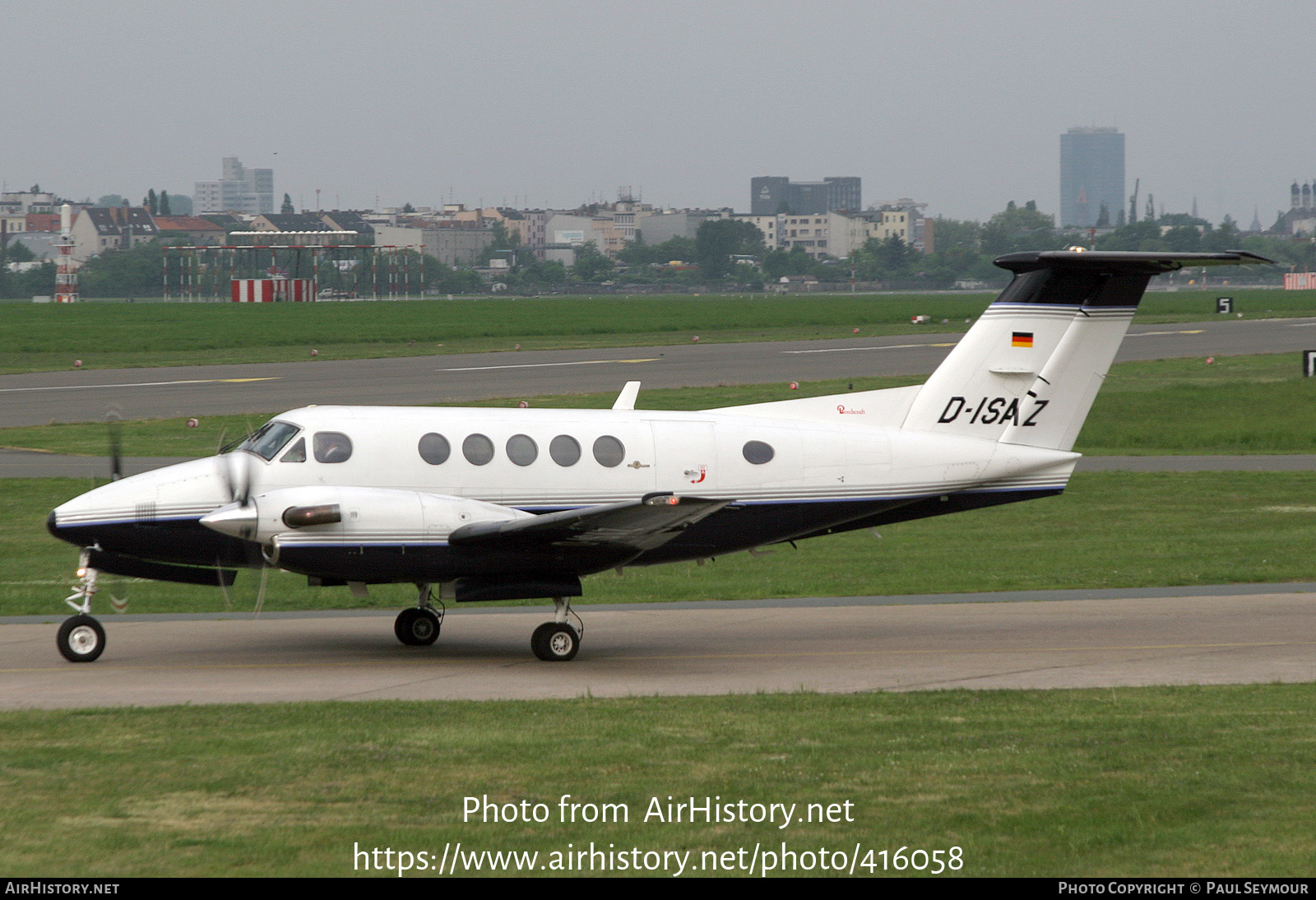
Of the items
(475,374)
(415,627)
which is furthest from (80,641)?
(475,374)

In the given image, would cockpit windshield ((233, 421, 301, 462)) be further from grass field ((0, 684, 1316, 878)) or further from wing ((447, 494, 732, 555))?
grass field ((0, 684, 1316, 878))

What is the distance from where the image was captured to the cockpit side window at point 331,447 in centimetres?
1581

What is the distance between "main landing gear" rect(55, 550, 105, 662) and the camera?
1546cm

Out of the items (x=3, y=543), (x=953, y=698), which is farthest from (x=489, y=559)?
(x=3, y=543)

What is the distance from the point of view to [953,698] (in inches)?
543

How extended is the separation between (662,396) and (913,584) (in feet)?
84.9

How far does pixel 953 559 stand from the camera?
22.8 m

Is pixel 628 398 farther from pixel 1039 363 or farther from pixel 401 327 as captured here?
pixel 401 327

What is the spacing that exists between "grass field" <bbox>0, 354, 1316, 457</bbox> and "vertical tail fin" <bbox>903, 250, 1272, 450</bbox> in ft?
60.1

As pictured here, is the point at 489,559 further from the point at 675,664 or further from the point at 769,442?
the point at 769,442

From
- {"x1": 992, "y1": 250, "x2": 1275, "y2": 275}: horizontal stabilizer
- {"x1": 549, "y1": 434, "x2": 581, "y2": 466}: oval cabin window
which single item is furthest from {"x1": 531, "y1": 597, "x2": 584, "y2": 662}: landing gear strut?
{"x1": 992, "y1": 250, "x2": 1275, "y2": 275}: horizontal stabilizer

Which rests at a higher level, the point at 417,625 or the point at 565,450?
the point at 565,450

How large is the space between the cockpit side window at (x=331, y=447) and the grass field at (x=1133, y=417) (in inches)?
636

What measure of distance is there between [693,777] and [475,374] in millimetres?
45146
